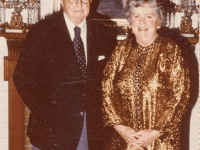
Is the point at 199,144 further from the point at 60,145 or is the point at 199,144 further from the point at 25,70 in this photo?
the point at 25,70

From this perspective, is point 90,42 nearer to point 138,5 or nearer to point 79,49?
point 79,49

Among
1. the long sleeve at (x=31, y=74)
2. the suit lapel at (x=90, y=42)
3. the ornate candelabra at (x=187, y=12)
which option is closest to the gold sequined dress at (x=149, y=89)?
the suit lapel at (x=90, y=42)

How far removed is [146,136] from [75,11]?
76 centimetres

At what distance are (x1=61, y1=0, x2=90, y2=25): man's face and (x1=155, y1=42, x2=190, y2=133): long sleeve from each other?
19.2 inches

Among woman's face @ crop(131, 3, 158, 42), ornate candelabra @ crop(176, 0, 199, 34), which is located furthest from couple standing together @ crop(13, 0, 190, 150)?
ornate candelabra @ crop(176, 0, 199, 34)

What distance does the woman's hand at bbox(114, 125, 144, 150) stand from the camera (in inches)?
40.7

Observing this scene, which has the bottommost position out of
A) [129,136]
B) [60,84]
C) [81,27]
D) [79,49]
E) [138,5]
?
[129,136]

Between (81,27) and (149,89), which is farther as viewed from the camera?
(81,27)

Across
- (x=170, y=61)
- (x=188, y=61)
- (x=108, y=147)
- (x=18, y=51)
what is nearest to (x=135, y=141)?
(x=108, y=147)

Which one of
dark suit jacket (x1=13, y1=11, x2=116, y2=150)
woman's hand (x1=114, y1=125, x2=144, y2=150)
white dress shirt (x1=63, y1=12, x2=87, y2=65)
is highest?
white dress shirt (x1=63, y1=12, x2=87, y2=65)

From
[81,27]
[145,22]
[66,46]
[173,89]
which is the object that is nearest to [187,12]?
[145,22]

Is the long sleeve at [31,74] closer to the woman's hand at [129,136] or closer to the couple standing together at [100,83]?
the couple standing together at [100,83]

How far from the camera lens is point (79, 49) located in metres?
1.11

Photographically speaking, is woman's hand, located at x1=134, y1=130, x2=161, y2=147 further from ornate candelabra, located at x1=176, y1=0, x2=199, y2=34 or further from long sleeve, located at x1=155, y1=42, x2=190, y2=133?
ornate candelabra, located at x1=176, y1=0, x2=199, y2=34
